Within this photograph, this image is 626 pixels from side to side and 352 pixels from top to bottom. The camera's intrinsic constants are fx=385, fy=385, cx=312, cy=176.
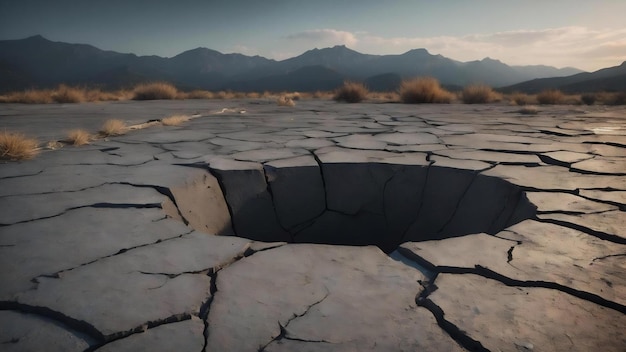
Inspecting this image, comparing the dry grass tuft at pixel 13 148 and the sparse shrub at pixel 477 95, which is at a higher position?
the sparse shrub at pixel 477 95

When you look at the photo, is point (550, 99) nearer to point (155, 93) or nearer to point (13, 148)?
point (13, 148)

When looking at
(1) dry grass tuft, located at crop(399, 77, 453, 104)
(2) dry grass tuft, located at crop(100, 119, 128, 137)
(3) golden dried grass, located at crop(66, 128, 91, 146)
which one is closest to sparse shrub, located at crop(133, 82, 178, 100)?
(1) dry grass tuft, located at crop(399, 77, 453, 104)

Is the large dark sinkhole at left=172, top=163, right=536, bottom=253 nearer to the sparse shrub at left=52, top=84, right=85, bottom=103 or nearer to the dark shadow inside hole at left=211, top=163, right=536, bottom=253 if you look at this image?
the dark shadow inside hole at left=211, top=163, right=536, bottom=253

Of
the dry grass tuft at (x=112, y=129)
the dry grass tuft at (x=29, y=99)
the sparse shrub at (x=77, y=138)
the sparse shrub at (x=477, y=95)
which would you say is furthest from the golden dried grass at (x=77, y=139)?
the sparse shrub at (x=477, y=95)

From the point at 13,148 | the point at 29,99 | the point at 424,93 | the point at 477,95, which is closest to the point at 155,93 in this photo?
the point at 29,99

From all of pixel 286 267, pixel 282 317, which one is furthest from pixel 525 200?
pixel 282 317

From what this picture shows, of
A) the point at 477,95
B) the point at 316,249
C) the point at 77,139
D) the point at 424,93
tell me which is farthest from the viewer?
the point at 477,95

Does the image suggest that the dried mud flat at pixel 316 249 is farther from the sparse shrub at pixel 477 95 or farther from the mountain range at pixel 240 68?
the mountain range at pixel 240 68
